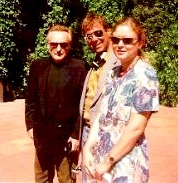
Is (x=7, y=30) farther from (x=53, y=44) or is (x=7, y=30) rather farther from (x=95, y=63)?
(x=95, y=63)

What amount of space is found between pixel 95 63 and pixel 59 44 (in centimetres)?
39

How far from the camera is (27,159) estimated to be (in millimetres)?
6863

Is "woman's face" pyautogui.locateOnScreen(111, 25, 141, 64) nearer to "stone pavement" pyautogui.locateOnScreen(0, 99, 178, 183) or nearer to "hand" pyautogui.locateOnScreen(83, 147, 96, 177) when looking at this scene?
"hand" pyautogui.locateOnScreen(83, 147, 96, 177)

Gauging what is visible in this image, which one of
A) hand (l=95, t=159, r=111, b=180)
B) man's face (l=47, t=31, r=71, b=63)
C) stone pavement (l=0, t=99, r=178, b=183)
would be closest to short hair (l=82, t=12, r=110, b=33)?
man's face (l=47, t=31, r=71, b=63)

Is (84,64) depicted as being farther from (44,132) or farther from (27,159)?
(27,159)

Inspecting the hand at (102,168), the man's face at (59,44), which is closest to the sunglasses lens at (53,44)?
the man's face at (59,44)

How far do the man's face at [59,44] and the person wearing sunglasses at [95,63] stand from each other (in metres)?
0.23

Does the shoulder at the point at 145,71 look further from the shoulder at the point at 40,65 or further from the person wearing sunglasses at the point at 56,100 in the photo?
the shoulder at the point at 40,65

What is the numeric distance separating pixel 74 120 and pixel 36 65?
23.6 inches

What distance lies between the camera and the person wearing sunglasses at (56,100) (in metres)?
3.82

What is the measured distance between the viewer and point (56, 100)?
12.6ft

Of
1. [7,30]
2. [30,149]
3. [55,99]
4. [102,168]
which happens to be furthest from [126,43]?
[7,30]

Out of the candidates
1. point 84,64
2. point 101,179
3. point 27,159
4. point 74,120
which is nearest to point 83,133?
point 74,120

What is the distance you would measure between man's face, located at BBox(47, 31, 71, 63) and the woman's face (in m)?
1.15
